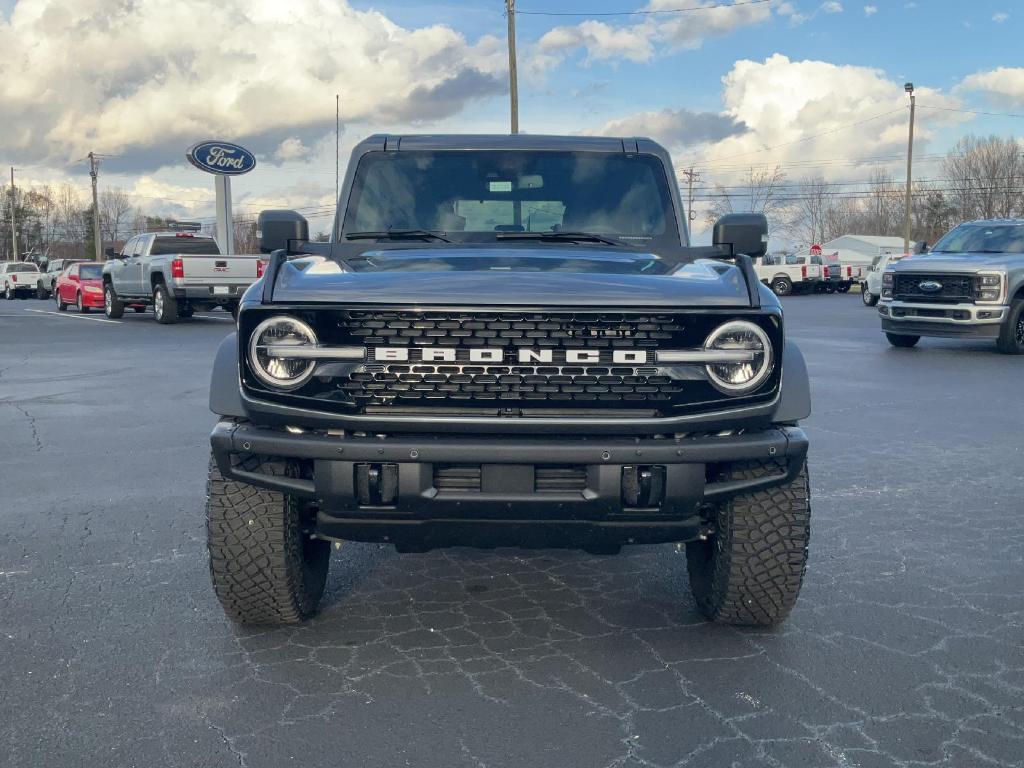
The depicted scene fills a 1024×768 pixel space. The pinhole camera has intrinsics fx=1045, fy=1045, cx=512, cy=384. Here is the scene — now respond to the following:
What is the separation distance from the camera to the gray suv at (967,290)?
14500mm

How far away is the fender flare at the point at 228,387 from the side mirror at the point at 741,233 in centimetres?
227

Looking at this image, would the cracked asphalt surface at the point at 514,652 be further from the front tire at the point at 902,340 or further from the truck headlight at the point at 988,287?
the front tire at the point at 902,340

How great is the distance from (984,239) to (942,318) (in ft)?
6.13

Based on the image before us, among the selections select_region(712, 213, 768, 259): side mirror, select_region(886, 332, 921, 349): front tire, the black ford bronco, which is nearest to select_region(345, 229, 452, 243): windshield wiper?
the black ford bronco

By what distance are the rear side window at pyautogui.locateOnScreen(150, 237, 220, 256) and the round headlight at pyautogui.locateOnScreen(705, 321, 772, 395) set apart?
68.7ft

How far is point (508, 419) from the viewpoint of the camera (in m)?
3.29

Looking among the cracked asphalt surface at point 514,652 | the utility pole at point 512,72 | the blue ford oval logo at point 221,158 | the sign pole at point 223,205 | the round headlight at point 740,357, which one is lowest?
the cracked asphalt surface at point 514,652

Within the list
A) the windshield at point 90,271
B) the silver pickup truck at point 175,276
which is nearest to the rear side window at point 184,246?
the silver pickup truck at point 175,276

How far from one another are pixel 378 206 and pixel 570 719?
8.94 feet

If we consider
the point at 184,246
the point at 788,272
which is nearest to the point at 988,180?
the point at 788,272

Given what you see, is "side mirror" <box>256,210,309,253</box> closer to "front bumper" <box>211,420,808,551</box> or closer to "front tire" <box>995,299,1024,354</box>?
"front bumper" <box>211,420,808,551</box>

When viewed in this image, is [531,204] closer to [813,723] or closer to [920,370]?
[813,723]

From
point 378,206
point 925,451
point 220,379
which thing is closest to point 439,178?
point 378,206

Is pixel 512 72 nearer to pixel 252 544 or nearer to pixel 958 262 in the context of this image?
pixel 958 262
